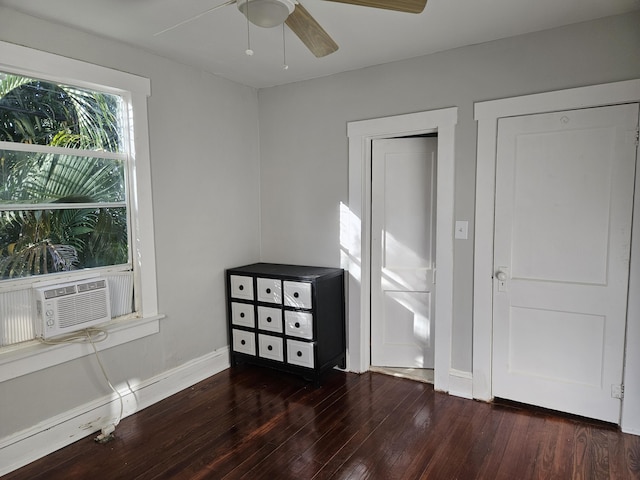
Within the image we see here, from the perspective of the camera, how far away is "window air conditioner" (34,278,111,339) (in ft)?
7.58

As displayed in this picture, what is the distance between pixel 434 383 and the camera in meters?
3.11

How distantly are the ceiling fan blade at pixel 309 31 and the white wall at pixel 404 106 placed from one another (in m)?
1.07

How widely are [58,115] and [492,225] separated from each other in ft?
9.35

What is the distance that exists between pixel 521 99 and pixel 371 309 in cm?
194

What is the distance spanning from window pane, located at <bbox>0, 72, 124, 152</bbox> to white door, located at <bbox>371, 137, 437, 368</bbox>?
6.44 ft

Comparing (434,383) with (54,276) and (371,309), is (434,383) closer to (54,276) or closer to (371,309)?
(371,309)

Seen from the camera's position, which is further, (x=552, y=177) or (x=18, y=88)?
(x=552, y=177)

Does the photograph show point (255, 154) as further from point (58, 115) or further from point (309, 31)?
point (309, 31)

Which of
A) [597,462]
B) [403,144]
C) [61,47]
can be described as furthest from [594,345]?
[61,47]

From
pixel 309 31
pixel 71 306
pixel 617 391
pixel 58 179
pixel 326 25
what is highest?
pixel 326 25

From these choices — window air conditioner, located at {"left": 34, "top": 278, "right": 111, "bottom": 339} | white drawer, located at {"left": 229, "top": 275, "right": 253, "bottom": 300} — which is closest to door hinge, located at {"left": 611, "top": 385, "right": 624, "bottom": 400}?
white drawer, located at {"left": 229, "top": 275, "right": 253, "bottom": 300}

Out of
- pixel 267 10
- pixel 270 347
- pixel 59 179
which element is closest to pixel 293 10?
pixel 267 10

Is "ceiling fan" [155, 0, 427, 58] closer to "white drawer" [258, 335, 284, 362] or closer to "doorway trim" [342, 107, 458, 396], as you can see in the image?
"doorway trim" [342, 107, 458, 396]

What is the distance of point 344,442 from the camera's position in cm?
242
